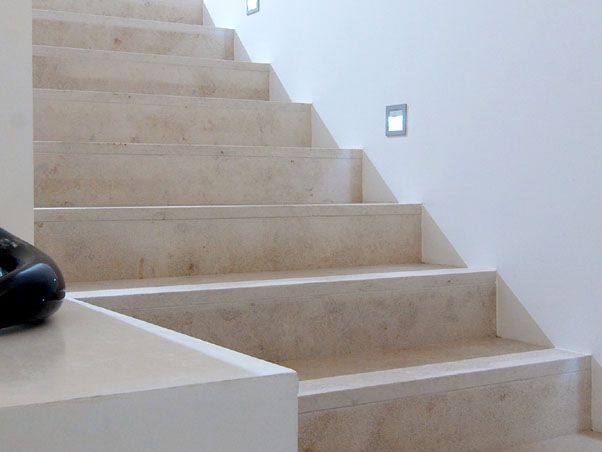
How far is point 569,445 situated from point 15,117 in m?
1.28

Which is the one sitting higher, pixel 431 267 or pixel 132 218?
pixel 132 218

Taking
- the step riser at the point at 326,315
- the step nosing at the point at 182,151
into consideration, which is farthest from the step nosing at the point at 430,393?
the step nosing at the point at 182,151

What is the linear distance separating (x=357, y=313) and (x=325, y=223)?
41cm

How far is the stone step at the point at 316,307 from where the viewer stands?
5.14 ft

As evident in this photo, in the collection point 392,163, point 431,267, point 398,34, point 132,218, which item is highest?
point 398,34

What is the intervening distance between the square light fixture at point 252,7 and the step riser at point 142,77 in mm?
331

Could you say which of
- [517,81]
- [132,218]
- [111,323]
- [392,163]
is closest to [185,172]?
[132,218]

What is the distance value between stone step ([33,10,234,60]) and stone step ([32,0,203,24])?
0.32 metres

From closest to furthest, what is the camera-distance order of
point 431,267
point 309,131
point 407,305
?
point 407,305 → point 431,267 → point 309,131

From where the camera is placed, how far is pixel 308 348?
171cm

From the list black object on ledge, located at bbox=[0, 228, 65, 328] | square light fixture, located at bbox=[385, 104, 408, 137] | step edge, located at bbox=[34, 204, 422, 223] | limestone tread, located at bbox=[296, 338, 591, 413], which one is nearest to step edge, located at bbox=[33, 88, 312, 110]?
square light fixture, located at bbox=[385, 104, 408, 137]

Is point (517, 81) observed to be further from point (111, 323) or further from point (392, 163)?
point (111, 323)

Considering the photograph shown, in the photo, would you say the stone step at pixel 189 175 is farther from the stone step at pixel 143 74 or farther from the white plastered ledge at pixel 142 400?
the white plastered ledge at pixel 142 400

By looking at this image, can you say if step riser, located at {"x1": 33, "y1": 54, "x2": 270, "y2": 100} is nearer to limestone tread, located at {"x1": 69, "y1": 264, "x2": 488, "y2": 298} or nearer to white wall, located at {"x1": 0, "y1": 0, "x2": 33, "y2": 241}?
limestone tread, located at {"x1": 69, "y1": 264, "x2": 488, "y2": 298}
